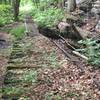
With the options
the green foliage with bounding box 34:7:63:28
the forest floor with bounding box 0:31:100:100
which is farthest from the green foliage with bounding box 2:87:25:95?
the green foliage with bounding box 34:7:63:28

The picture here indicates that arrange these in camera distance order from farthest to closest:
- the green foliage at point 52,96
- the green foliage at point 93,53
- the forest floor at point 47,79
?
1. the green foliage at point 93,53
2. the forest floor at point 47,79
3. the green foliage at point 52,96

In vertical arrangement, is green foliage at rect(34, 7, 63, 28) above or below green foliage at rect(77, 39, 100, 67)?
above

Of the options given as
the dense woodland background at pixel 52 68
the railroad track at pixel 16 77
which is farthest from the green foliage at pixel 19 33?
the railroad track at pixel 16 77

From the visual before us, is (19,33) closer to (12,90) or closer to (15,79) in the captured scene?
(15,79)

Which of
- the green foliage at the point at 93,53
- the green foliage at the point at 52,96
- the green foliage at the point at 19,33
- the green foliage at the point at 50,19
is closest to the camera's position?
the green foliage at the point at 52,96

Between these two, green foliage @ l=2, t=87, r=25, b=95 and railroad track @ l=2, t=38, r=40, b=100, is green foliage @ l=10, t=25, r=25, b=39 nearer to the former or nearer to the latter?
railroad track @ l=2, t=38, r=40, b=100

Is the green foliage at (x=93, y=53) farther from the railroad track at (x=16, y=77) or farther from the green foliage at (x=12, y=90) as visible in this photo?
the green foliage at (x=12, y=90)

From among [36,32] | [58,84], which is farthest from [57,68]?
[36,32]

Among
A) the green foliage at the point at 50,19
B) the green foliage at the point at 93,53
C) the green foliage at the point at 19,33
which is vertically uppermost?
the green foliage at the point at 50,19

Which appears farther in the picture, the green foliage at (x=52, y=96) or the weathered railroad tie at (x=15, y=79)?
the weathered railroad tie at (x=15, y=79)

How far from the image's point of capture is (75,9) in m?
21.4

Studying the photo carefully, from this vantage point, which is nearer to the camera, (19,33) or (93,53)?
(93,53)

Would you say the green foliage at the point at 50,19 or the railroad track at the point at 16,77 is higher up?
the green foliage at the point at 50,19

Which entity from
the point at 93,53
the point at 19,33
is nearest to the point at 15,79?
the point at 93,53
